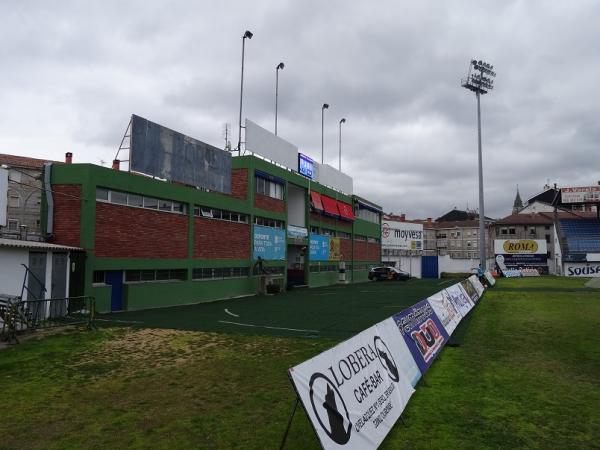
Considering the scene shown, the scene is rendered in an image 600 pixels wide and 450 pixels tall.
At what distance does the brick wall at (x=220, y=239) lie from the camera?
91.1 ft

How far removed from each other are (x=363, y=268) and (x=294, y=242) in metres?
20.3

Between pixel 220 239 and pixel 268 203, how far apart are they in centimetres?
683

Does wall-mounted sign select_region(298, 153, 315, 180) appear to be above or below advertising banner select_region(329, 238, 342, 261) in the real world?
above

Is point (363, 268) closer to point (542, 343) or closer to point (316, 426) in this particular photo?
point (542, 343)

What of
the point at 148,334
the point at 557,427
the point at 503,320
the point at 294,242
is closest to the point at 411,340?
the point at 557,427

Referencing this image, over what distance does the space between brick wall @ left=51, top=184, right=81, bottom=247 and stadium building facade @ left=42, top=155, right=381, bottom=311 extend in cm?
4

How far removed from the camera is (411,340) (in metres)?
9.52

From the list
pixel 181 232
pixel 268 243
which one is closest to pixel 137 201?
pixel 181 232

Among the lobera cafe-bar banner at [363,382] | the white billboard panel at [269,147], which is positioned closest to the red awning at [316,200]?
the white billboard panel at [269,147]

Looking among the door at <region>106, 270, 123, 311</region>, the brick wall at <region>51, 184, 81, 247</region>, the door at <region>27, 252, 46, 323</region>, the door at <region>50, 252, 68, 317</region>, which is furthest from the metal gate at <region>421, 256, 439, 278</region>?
the door at <region>27, 252, 46, 323</region>

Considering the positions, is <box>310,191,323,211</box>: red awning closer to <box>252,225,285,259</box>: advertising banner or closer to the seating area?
<box>252,225,285,259</box>: advertising banner

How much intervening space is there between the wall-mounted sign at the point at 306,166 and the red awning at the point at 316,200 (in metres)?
1.70

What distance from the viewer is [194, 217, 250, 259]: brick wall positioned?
1094 inches

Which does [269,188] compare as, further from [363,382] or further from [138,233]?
[363,382]
